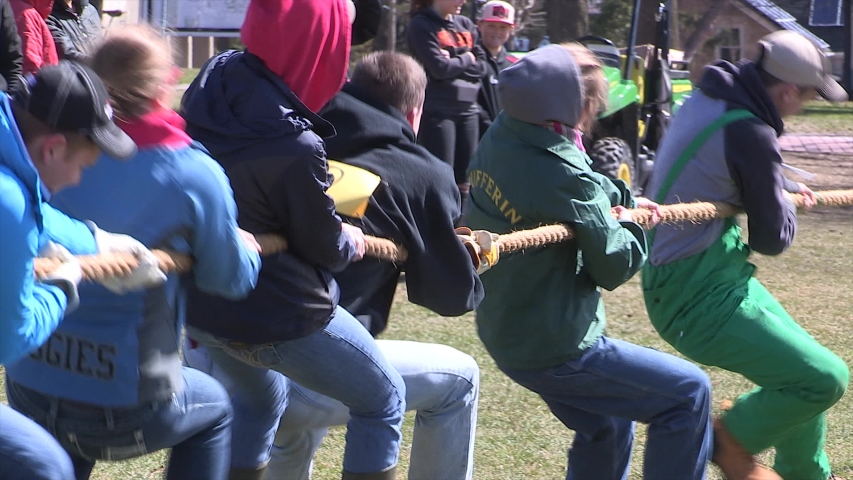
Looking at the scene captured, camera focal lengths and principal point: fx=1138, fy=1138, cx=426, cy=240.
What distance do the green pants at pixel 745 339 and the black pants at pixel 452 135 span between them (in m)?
4.46

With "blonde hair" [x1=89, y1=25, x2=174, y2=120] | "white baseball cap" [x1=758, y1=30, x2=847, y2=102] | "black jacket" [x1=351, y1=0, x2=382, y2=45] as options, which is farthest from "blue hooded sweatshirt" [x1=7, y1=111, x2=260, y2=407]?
"black jacket" [x1=351, y1=0, x2=382, y2=45]

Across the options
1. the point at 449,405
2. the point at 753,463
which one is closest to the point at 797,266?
the point at 753,463

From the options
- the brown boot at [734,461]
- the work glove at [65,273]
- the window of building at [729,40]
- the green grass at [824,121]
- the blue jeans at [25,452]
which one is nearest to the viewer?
the work glove at [65,273]

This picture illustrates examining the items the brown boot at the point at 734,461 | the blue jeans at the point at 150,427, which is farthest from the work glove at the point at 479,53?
the blue jeans at the point at 150,427

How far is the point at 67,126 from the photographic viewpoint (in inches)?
93.8

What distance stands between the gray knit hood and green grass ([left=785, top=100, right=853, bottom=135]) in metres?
19.0

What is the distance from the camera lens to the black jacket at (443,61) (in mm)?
8680

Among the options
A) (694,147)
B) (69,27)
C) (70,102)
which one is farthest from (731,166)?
(69,27)

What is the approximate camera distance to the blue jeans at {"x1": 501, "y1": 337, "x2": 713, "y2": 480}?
3562 millimetres

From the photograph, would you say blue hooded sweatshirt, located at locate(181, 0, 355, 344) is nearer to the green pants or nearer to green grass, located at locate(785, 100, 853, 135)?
the green pants

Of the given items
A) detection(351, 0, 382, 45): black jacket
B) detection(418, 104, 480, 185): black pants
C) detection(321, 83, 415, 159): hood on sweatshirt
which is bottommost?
detection(418, 104, 480, 185): black pants

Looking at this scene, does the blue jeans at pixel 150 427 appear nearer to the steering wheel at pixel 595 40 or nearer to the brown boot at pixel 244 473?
the brown boot at pixel 244 473

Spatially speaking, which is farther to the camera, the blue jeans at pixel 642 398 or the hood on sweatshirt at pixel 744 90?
the hood on sweatshirt at pixel 744 90

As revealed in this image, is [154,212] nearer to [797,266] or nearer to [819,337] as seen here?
[819,337]
